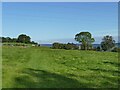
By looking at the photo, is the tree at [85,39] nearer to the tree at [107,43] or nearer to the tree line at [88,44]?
the tree line at [88,44]

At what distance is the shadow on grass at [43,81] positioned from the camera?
7443mm

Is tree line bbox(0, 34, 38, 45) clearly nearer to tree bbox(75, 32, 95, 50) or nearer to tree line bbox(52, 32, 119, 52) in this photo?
tree line bbox(52, 32, 119, 52)

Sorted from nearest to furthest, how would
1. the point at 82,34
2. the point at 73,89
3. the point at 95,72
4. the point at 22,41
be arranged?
the point at 73,89, the point at 95,72, the point at 22,41, the point at 82,34

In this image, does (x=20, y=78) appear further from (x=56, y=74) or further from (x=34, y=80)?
(x=56, y=74)

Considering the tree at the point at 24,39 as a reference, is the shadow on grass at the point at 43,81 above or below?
below

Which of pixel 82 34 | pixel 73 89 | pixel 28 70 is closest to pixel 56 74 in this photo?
pixel 28 70

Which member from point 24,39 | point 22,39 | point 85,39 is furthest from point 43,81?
point 85,39

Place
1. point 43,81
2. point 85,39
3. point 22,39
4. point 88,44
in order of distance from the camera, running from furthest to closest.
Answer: point 85,39 < point 88,44 < point 22,39 < point 43,81

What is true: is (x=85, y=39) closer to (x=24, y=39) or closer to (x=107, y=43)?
(x=107, y=43)

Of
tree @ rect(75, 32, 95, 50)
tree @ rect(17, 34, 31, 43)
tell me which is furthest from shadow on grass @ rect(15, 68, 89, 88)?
tree @ rect(75, 32, 95, 50)

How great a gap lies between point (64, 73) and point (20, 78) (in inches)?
60.9

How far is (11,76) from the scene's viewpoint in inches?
321

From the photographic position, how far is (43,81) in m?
7.85

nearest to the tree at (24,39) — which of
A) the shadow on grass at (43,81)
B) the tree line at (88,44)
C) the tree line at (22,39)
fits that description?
the tree line at (22,39)
